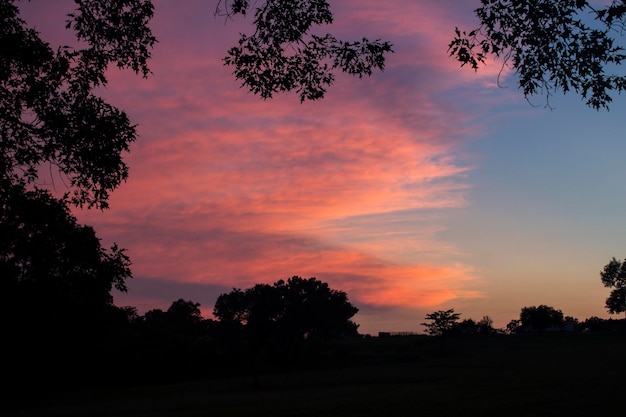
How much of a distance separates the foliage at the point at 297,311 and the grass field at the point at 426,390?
59.9m

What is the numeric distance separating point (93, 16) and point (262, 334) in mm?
177021

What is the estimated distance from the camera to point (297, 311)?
18962 centimetres

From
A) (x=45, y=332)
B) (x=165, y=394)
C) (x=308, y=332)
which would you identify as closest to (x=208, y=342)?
(x=165, y=394)

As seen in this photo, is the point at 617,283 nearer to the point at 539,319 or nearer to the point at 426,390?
the point at 539,319

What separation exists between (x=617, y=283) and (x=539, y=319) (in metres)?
27.9

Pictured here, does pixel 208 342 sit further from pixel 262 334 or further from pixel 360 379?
pixel 262 334

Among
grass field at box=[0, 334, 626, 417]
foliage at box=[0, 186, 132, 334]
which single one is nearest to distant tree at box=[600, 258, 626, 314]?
grass field at box=[0, 334, 626, 417]

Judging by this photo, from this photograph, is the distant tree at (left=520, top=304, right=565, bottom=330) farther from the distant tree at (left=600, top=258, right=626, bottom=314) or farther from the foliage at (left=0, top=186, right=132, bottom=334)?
the foliage at (left=0, top=186, right=132, bottom=334)

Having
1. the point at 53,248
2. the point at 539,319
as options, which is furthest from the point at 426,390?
the point at 539,319

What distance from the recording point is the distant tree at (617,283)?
177250 millimetres

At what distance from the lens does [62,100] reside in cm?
1925

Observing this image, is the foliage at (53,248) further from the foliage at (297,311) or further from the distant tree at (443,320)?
the foliage at (297,311)

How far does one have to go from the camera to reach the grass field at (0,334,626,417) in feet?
105

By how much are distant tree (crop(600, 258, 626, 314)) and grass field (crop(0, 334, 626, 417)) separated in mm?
70297
